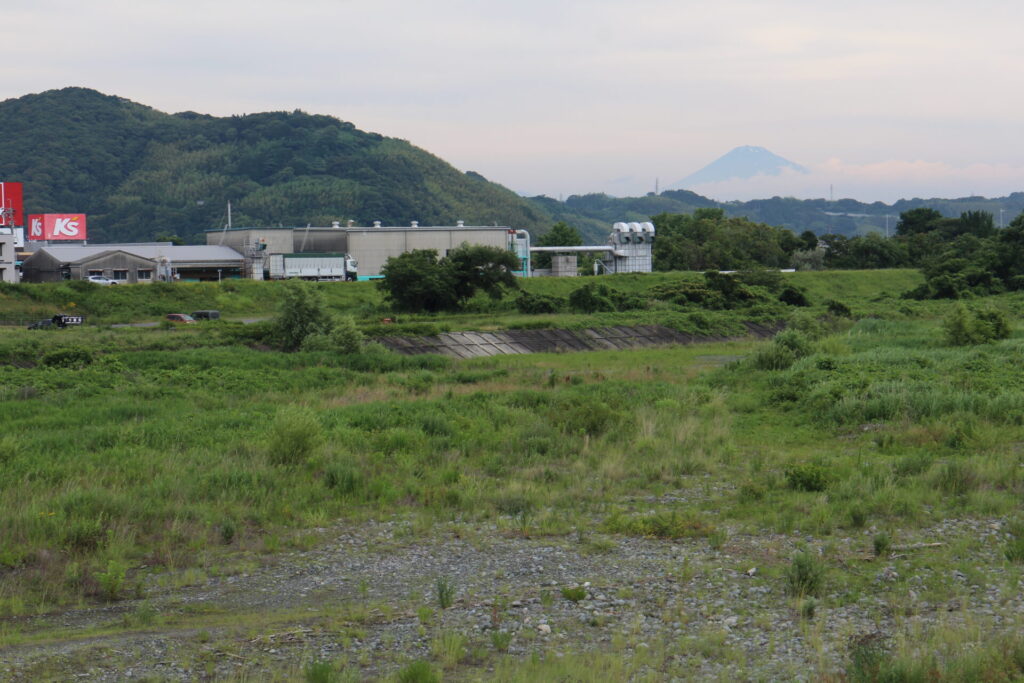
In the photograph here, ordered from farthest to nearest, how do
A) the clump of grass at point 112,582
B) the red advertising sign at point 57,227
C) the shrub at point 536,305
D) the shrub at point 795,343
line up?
the red advertising sign at point 57,227 < the shrub at point 536,305 < the shrub at point 795,343 < the clump of grass at point 112,582

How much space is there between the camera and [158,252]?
9269 centimetres

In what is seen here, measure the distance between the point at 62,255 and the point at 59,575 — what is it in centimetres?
8208

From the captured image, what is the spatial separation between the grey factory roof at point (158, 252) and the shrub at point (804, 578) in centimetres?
8338

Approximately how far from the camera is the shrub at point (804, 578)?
14.2 m

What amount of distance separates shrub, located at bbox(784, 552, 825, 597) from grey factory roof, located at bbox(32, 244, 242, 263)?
83.4m

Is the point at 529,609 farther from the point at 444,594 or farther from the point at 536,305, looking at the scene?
the point at 536,305

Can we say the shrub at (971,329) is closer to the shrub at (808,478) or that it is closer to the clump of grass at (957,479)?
the clump of grass at (957,479)

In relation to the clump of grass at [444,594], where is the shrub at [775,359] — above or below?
above

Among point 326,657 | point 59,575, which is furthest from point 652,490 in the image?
point 59,575

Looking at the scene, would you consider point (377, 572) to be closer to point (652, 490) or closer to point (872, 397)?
point (652, 490)

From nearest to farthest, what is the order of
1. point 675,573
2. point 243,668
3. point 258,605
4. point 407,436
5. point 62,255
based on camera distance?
1. point 243,668
2. point 258,605
3. point 675,573
4. point 407,436
5. point 62,255

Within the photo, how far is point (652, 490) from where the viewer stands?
834 inches

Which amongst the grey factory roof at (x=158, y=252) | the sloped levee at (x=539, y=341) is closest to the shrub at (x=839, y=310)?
the sloped levee at (x=539, y=341)

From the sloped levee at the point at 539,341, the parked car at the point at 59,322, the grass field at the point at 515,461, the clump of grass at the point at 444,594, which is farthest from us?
the parked car at the point at 59,322
